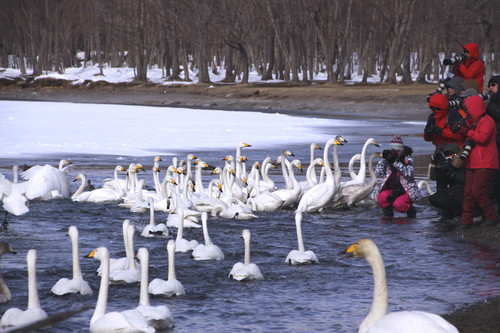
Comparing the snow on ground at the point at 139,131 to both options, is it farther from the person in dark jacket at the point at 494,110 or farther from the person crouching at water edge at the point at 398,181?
the person in dark jacket at the point at 494,110

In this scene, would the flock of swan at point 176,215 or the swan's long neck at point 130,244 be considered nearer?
the flock of swan at point 176,215

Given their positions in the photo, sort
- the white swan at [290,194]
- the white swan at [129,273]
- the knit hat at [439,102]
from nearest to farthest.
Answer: the white swan at [129,273] → the knit hat at [439,102] → the white swan at [290,194]

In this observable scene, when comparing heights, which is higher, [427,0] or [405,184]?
[427,0]

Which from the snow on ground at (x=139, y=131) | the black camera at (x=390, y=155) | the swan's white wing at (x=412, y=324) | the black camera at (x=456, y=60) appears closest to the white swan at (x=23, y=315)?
the swan's white wing at (x=412, y=324)

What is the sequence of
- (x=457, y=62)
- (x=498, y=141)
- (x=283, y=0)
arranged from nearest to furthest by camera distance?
(x=498, y=141) → (x=457, y=62) → (x=283, y=0)

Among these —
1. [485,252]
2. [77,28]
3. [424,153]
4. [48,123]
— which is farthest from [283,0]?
[485,252]

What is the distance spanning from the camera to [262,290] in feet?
25.5

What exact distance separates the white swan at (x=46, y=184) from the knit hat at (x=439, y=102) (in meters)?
5.93

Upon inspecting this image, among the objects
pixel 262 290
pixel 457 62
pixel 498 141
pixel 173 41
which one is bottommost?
pixel 262 290

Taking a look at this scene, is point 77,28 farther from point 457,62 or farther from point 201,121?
point 457,62

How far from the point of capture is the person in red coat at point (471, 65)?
1112 centimetres

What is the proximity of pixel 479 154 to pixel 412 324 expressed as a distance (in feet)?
18.2

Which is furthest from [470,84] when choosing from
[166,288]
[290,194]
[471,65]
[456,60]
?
[166,288]

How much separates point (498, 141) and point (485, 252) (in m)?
1.62
